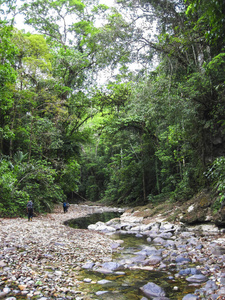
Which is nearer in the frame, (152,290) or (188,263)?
(152,290)

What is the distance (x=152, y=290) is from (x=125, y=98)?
1856 cm

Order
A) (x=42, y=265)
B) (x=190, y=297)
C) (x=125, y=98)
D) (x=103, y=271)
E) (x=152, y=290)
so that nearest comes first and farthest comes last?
(x=190, y=297) < (x=152, y=290) < (x=42, y=265) < (x=103, y=271) < (x=125, y=98)

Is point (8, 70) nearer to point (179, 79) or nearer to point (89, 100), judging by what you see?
point (179, 79)

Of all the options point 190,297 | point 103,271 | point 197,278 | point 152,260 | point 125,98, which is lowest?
point 152,260

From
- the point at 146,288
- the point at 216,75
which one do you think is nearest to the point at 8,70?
the point at 216,75

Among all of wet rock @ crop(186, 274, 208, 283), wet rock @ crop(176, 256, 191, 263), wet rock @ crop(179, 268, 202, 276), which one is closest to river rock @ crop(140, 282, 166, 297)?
wet rock @ crop(186, 274, 208, 283)

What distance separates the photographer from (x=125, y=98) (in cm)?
2130

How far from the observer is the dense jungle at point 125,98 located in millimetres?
10883

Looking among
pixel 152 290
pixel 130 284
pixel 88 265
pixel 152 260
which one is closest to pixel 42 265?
pixel 88 265

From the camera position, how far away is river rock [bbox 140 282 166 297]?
4.25 m

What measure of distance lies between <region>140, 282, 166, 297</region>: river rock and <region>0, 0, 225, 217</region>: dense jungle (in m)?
3.63

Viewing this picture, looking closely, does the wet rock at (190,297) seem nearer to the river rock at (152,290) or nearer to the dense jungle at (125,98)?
the river rock at (152,290)

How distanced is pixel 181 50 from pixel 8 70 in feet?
28.9

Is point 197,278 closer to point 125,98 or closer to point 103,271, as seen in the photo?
point 103,271
